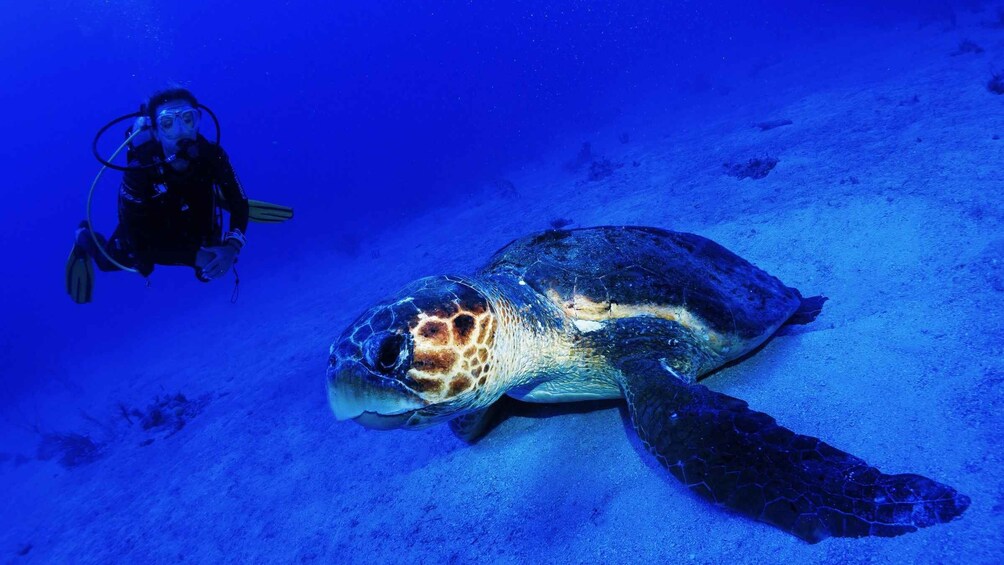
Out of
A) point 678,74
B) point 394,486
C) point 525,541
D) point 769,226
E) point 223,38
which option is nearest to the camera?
point 525,541

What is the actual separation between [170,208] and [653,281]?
18.1 feet

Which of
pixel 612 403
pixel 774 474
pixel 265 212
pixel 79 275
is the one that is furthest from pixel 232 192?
pixel 774 474

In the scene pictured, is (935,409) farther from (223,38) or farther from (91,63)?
(223,38)

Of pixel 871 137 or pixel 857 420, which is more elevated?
pixel 871 137

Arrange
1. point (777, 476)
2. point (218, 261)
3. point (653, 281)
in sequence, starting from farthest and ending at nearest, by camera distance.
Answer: point (218, 261) → point (653, 281) → point (777, 476)

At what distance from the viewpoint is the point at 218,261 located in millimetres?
5086

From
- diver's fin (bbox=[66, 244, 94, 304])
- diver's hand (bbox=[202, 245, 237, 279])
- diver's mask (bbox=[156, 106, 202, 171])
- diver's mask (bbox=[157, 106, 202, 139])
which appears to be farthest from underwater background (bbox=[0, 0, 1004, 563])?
diver's mask (bbox=[157, 106, 202, 139])

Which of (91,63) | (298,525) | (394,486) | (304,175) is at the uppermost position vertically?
(91,63)

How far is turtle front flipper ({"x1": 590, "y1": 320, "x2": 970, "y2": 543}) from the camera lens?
1468mm

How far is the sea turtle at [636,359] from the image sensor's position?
5.16ft

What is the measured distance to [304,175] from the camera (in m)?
64.3

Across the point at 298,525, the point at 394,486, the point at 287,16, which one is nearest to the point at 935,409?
the point at 394,486

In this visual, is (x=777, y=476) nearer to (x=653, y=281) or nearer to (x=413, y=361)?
(x=653, y=281)

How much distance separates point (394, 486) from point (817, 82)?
19.1 metres
